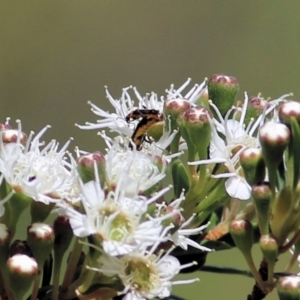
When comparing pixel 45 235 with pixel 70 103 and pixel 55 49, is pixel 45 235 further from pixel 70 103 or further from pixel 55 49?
pixel 55 49

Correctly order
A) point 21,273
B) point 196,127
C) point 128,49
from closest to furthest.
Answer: point 21,273
point 196,127
point 128,49

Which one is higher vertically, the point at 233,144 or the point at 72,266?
the point at 233,144

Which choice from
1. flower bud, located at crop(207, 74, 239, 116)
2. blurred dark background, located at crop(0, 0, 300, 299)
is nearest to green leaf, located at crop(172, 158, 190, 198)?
flower bud, located at crop(207, 74, 239, 116)

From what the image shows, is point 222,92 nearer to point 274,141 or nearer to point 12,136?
point 274,141

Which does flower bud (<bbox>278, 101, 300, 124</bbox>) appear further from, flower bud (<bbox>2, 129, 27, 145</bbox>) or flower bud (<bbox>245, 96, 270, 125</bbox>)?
flower bud (<bbox>2, 129, 27, 145</bbox>)

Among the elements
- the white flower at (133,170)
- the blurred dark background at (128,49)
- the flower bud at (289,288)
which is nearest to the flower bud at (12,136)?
the white flower at (133,170)

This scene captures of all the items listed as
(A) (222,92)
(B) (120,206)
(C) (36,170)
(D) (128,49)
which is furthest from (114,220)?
(D) (128,49)

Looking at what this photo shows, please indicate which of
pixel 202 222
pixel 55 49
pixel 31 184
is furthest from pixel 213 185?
pixel 55 49

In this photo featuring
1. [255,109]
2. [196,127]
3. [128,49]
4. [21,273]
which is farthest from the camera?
[128,49]
